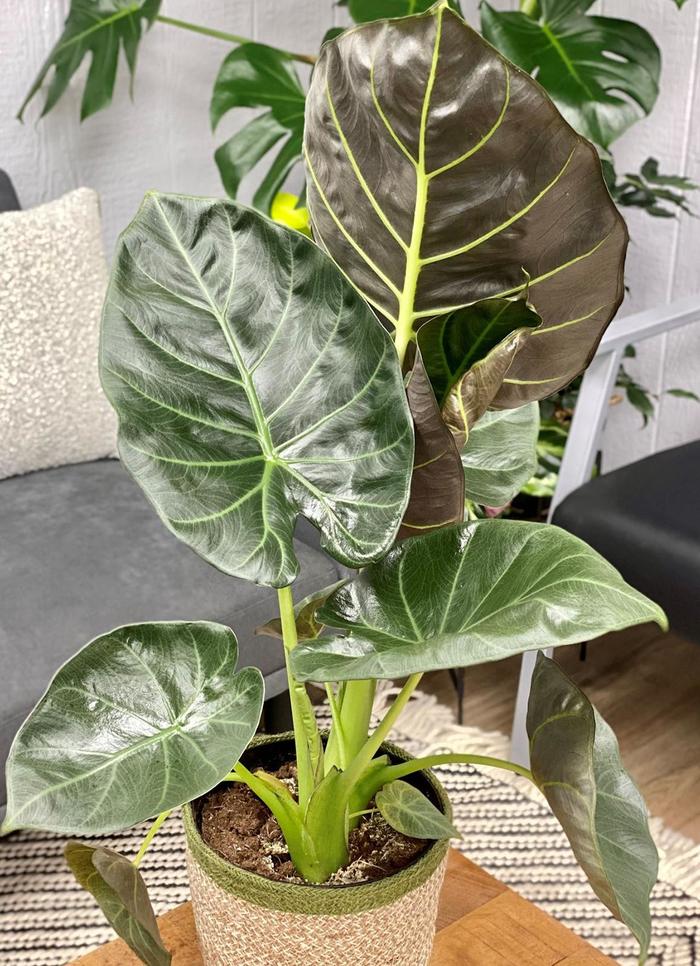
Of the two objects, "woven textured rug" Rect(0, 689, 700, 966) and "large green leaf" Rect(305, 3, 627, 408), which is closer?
"large green leaf" Rect(305, 3, 627, 408)

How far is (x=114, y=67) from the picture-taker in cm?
174

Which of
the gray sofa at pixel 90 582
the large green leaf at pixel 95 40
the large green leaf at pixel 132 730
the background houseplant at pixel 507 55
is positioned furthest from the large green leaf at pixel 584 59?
the large green leaf at pixel 132 730

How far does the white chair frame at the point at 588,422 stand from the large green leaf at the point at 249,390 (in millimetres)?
986

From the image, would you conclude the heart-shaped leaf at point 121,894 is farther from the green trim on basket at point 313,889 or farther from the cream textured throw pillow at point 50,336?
the cream textured throw pillow at point 50,336

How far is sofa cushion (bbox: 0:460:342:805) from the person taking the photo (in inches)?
47.8

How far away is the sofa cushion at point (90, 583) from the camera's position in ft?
3.98

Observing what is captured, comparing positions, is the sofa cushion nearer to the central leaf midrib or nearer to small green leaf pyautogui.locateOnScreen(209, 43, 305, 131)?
small green leaf pyautogui.locateOnScreen(209, 43, 305, 131)

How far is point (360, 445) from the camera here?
572mm

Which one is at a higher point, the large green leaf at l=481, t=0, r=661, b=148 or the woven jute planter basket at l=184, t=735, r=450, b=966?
the large green leaf at l=481, t=0, r=661, b=148

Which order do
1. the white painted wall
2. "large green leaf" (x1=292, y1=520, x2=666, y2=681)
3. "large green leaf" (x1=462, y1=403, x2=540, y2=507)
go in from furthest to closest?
the white painted wall
"large green leaf" (x1=462, y1=403, x2=540, y2=507)
"large green leaf" (x1=292, y1=520, x2=666, y2=681)

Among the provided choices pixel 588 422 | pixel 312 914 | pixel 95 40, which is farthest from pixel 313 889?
pixel 95 40

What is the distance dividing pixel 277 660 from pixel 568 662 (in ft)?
2.22

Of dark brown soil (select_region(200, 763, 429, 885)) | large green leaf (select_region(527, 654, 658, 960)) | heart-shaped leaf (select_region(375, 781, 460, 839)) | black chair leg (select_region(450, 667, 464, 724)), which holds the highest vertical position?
large green leaf (select_region(527, 654, 658, 960))

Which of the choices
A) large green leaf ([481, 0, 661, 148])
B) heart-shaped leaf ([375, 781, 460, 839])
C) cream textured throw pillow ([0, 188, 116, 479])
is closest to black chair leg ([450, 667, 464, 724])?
cream textured throw pillow ([0, 188, 116, 479])
